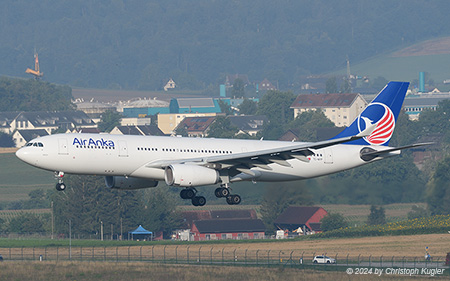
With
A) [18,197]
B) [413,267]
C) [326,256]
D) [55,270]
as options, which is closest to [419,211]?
[326,256]

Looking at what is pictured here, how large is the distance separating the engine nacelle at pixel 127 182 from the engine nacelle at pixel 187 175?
163 inches

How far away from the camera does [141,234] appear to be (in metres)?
139

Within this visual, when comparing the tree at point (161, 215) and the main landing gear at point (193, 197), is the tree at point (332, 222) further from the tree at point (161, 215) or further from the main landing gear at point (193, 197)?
the main landing gear at point (193, 197)

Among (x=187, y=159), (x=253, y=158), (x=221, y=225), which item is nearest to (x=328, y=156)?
(x=253, y=158)

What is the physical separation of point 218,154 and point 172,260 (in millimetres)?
22792

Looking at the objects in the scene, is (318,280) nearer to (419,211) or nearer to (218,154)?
(218,154)

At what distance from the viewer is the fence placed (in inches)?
3440

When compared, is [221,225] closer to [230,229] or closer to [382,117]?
[230,229]

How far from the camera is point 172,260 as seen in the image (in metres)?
93.1

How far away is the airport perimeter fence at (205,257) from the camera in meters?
86.9

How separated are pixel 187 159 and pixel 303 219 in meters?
59.8

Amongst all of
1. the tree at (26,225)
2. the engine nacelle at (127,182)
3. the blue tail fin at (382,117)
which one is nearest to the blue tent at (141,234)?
the tree at (26,225)

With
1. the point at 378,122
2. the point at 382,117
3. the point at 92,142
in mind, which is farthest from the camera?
the point at 382,117

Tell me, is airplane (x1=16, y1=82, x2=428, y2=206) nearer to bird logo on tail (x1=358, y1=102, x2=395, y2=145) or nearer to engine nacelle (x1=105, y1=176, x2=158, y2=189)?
engine nacelle (x1=105, y1=176, x2=158, y2=189)
